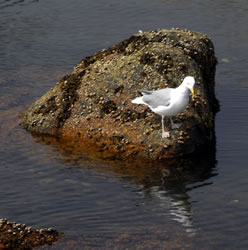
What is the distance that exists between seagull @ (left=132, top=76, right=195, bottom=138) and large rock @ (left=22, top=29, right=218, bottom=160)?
2.32 ft

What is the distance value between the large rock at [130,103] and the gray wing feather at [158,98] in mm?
944

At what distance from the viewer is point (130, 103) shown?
1733 centimetres

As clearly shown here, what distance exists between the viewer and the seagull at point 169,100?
15125 mm

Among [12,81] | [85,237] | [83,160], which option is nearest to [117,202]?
[85,237]

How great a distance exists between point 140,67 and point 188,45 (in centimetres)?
218

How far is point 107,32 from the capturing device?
30781 mm

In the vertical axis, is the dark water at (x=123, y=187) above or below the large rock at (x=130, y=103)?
below

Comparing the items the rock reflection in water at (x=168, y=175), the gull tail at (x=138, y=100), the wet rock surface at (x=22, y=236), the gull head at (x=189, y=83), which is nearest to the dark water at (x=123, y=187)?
the rock reflection in water at (x=168, y=175)

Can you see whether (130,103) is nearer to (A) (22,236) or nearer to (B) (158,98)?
(B) (158,98)

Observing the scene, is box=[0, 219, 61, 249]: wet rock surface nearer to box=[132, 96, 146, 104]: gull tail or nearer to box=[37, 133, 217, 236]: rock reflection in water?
box=[37, 133, 217, 236]: rock reflection in water

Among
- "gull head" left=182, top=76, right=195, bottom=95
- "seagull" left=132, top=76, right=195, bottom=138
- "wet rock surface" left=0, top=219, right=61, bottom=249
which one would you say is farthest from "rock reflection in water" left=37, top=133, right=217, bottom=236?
"wet rock surface" left=0, top=219, right=61, bottom=249

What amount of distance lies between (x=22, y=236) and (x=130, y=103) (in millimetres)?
6505

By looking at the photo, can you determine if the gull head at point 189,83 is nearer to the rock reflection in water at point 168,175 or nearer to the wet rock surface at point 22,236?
the rock reflection in water at point 168,175

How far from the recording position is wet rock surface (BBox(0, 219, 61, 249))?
1197 cm
